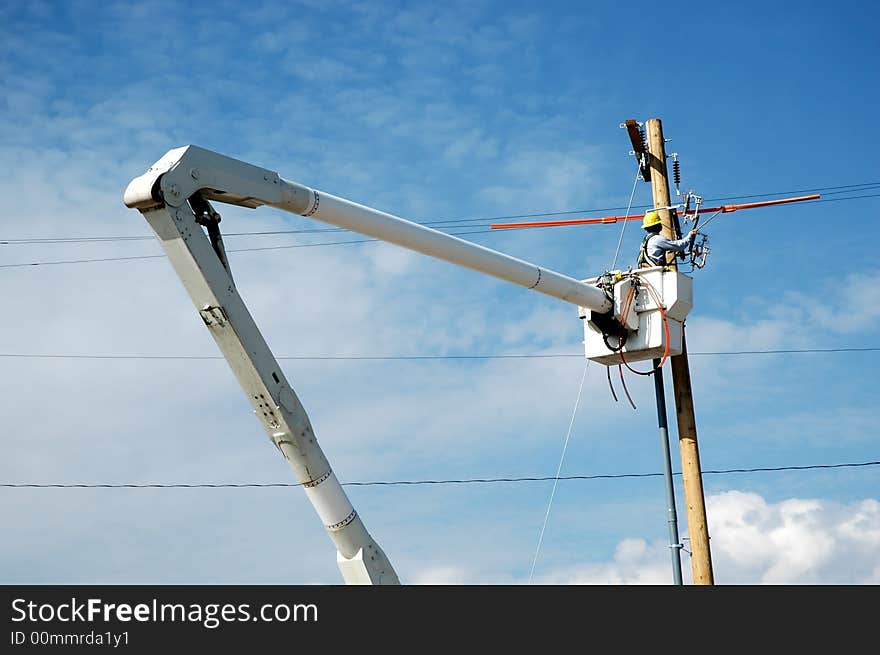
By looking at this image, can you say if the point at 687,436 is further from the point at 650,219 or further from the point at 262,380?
the point at 262,380

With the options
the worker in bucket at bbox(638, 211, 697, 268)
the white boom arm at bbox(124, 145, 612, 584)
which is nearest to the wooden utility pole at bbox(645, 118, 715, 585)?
the worker in bucket at bbox(638, 211, 697, 268)

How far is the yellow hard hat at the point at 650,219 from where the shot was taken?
14.5 m

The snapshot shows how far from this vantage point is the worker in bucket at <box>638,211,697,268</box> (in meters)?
14.2

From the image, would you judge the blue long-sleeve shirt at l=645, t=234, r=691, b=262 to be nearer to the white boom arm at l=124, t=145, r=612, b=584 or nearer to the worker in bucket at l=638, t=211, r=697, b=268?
the worker in bucket at l=638, t=211, r=697, b=268

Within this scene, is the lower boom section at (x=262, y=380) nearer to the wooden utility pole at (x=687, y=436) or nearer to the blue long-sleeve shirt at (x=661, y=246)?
the wooden utility pole at (x=687, y=436)

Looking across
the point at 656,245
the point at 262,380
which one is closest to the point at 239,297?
the point at 262,380

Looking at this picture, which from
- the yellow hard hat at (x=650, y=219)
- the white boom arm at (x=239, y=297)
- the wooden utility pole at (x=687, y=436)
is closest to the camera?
the white boom arm at (x=239, y=297)

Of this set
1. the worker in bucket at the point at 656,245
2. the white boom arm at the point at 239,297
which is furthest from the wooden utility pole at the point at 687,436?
the white boom arm at the point at 239,297

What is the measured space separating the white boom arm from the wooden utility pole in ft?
18.2

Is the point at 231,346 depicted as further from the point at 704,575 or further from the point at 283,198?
the point at 704,575

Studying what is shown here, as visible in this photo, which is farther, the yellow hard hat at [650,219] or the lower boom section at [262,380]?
the yellow hard hat at [650,219]

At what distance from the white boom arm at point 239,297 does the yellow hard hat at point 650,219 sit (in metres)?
5.93
